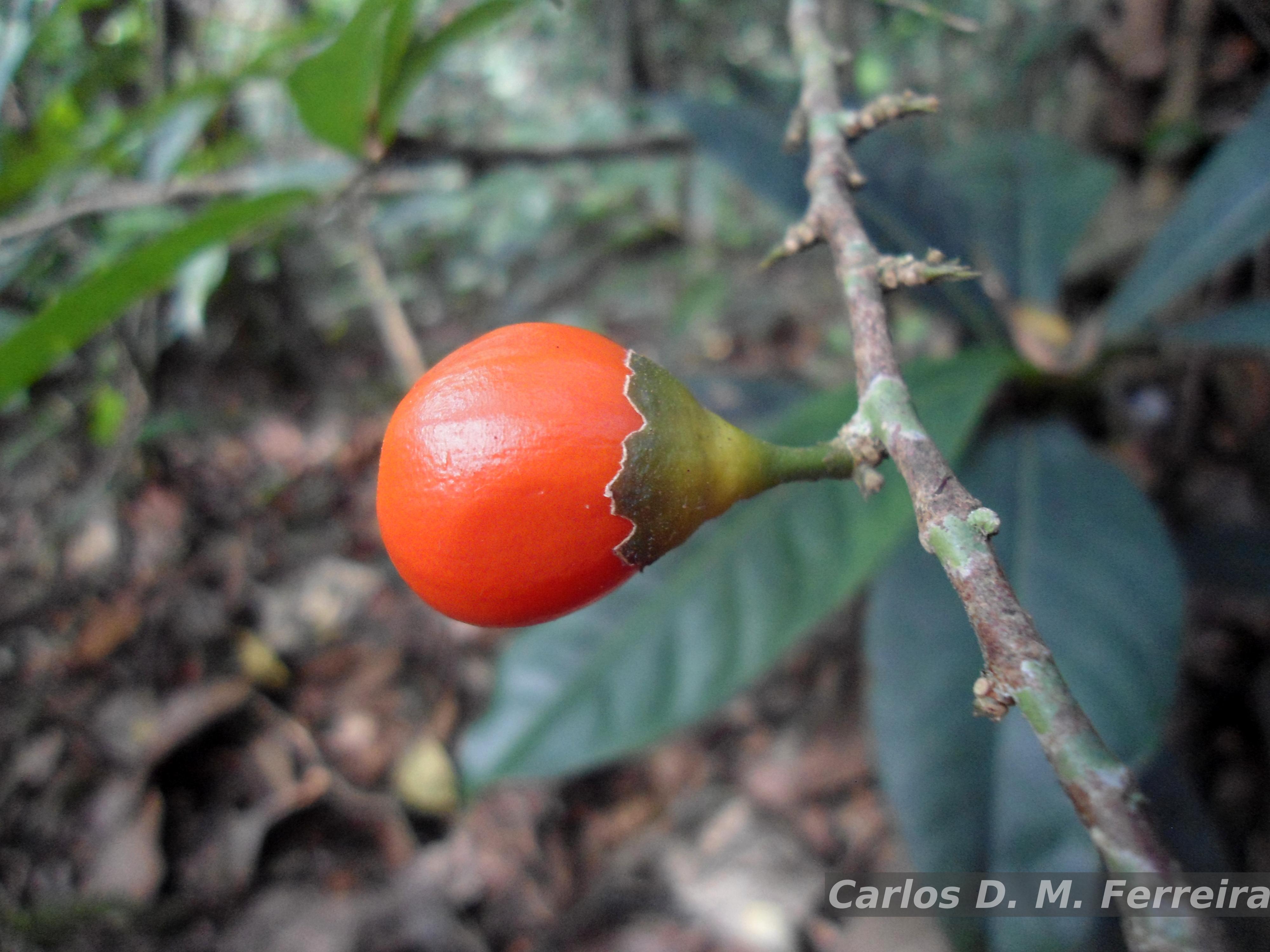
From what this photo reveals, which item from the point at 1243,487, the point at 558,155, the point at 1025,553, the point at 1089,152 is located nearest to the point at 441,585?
the point at 1025,553

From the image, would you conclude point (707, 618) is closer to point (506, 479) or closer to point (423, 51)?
point (506, 479)

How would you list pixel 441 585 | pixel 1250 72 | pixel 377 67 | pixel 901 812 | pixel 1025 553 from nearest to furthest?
pixel 441 585
pixel 377 67
pixel 901 812
pixel 1025 553
pixel 1250 72

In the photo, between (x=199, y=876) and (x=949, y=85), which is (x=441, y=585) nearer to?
(x=199, y=876)

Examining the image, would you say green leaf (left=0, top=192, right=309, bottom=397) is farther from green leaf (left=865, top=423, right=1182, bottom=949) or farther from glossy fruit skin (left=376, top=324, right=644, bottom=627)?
green leaf (left=865, top=423, right=1182, bottom=949)

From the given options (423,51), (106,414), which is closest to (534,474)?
(423,51)

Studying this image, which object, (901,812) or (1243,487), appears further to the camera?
(1243,487)

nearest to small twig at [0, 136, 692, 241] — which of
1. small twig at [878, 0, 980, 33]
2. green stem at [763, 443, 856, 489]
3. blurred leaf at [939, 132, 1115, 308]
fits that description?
small twig at [878, 0, 980, 33]
